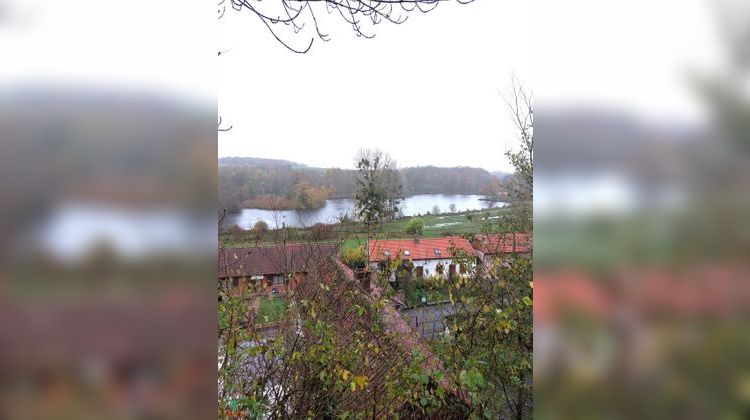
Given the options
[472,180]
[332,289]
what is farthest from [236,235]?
[472,180]

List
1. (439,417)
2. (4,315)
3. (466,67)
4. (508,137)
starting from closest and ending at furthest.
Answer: (4,315), (466,67), (508,137), (439,417)

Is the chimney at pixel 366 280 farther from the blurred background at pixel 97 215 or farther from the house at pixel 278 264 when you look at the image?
the blurred background at pixel 97 215

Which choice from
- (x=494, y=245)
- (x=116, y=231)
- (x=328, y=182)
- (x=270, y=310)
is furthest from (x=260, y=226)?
A: (x=116, y=231)

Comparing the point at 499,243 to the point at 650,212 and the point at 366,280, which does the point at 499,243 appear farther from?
the point at 650,212

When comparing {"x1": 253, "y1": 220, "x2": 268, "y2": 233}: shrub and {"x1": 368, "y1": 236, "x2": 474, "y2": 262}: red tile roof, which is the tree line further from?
{"x1": 368, "y1": 236, "x2": 474, "y2": 262}: red tile roof

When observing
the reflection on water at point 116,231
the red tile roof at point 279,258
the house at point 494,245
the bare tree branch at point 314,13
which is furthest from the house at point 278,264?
the reflection on water at point 116,231

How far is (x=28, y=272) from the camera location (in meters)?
0.52

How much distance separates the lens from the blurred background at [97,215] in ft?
1.70

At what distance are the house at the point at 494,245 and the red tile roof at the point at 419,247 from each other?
5 cm

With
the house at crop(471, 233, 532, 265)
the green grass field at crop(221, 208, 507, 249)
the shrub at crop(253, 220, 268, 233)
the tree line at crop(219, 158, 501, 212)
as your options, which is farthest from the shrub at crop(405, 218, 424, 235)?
→ the shrub at crop(253, 220, 268, 233)

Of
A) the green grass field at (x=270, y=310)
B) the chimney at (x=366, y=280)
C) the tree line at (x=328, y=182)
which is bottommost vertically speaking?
the green grass field at (x=270, y=310)

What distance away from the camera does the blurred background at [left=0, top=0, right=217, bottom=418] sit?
0.52 meters

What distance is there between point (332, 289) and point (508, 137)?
129 cm

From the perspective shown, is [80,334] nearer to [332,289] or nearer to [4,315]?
[4,315]
